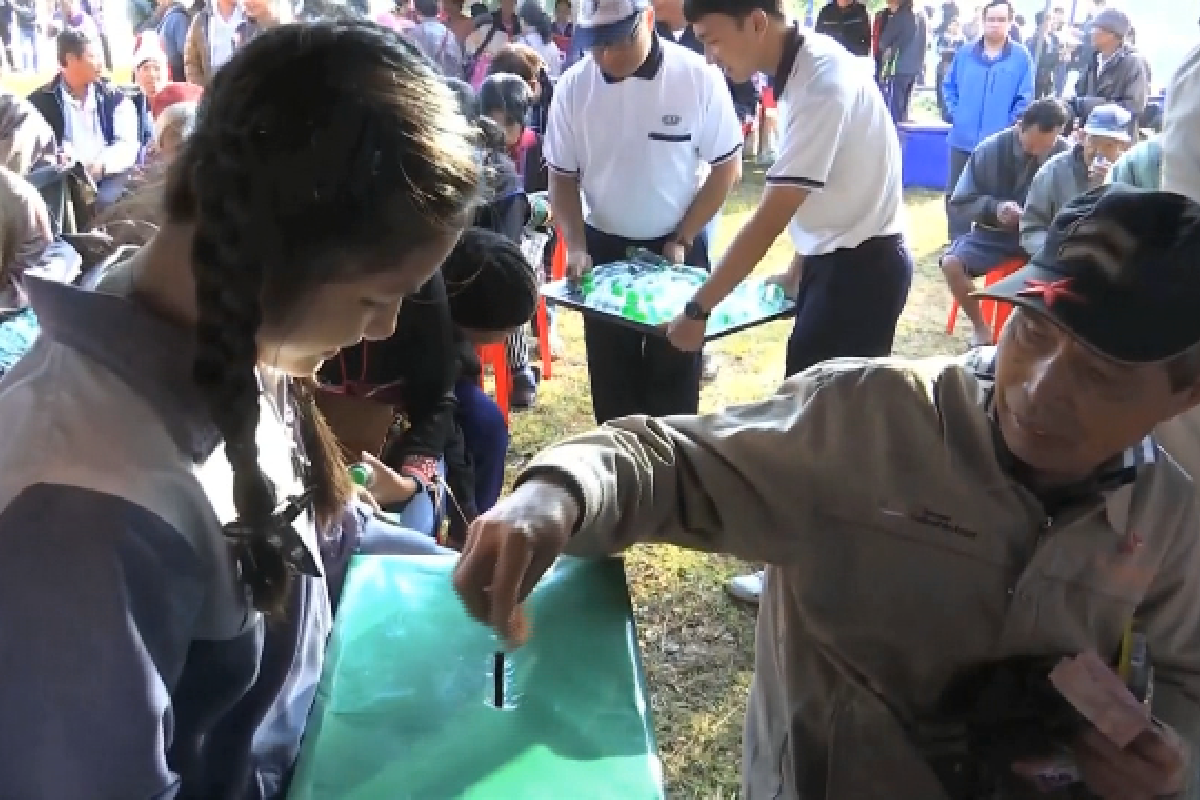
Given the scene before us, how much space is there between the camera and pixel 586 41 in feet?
10.1

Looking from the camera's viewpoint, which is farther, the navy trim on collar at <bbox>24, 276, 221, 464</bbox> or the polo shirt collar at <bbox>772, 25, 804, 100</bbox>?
the polo shirt collar at <bbox>772, 25, 804, 100</bbox>

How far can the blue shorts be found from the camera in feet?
16.2

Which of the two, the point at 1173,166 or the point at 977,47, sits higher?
the point at 1173,166

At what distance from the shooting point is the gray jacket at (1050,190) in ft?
14.8

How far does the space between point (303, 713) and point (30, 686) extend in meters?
0.37

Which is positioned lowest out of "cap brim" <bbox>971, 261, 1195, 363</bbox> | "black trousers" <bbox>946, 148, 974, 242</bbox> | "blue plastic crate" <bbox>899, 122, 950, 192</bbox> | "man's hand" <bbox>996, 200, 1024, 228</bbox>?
"blue plastic crate" <bbox>899, 122, 950, 192</bbox>

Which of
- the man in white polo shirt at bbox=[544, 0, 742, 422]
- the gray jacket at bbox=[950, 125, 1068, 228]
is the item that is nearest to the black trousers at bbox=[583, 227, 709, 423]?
the man in white polo shirt at bbox=[544, 0, 742, 422]

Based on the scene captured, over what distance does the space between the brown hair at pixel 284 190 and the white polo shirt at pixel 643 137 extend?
2387 millimetres

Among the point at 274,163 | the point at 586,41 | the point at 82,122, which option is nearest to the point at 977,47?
the point at 586,41

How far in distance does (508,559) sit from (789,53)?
2.00 meters

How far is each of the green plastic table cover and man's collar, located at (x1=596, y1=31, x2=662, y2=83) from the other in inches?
94.1

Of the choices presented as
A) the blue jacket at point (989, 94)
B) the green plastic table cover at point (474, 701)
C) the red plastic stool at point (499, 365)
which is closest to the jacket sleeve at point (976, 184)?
the blue jacket at point (989, 94)

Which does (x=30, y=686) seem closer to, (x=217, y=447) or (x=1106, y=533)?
(x=217, y=447)

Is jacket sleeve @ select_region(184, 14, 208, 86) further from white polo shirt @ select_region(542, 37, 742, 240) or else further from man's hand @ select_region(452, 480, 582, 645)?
man's hand @ select_region(452, 480, 582, 645)
